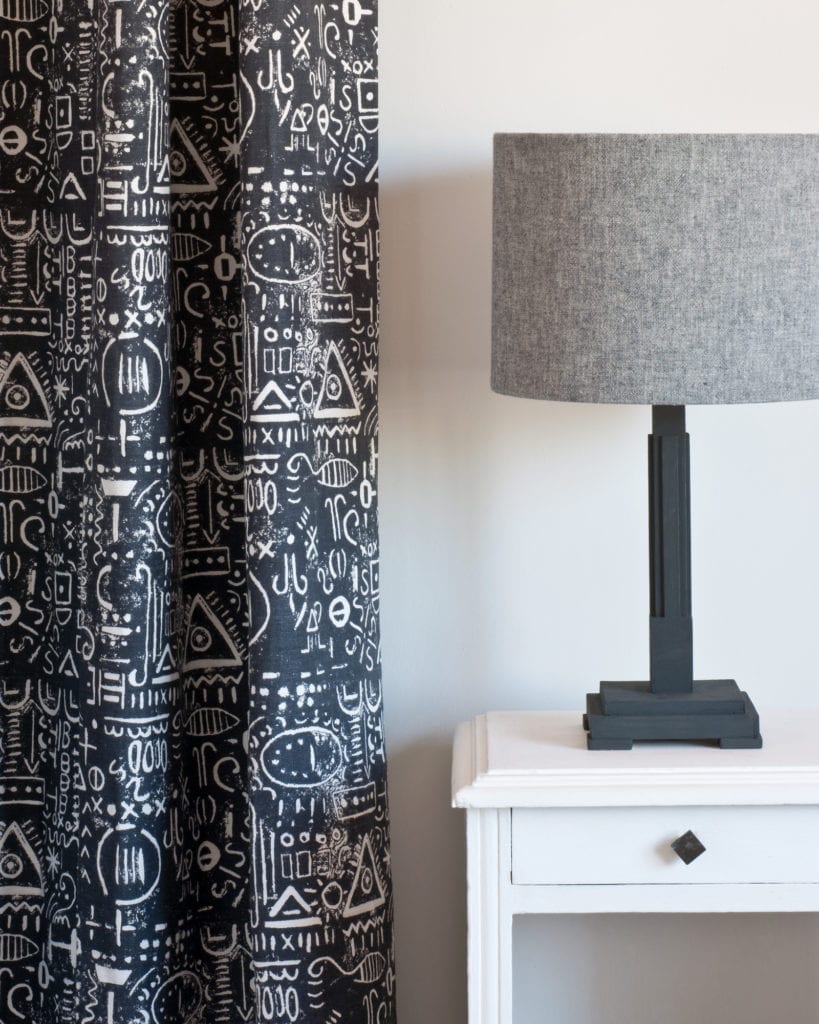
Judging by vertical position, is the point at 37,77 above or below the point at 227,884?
above

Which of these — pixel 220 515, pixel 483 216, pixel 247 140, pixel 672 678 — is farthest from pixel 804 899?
pixel 247 140

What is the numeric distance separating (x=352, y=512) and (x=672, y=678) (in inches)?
16.2

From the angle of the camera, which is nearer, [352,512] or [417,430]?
[352,512]

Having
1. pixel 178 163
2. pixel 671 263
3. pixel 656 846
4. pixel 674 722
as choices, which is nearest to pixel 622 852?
pixel 656 846

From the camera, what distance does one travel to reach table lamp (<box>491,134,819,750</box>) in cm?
108

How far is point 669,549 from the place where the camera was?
125cm

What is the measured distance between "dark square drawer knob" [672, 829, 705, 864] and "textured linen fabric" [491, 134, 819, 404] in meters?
0.47

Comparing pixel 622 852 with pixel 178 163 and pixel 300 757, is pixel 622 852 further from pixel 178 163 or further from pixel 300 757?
pixel 178 163

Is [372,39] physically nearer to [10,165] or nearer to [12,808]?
[10,165]

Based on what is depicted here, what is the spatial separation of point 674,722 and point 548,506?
1.21 feet

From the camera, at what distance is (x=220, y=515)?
1.40 m

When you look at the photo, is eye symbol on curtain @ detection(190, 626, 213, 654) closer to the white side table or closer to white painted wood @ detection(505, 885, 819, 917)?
the white side table

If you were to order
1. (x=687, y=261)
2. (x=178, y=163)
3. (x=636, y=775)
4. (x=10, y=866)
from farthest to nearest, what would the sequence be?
(x=10, y=866) → (x=178, y=163) → (x=636, y=775) → (x=687, y=261)

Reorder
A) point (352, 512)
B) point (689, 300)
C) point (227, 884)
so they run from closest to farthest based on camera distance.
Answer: point (689, 300) < point (352, 512) < point (227, 884)
